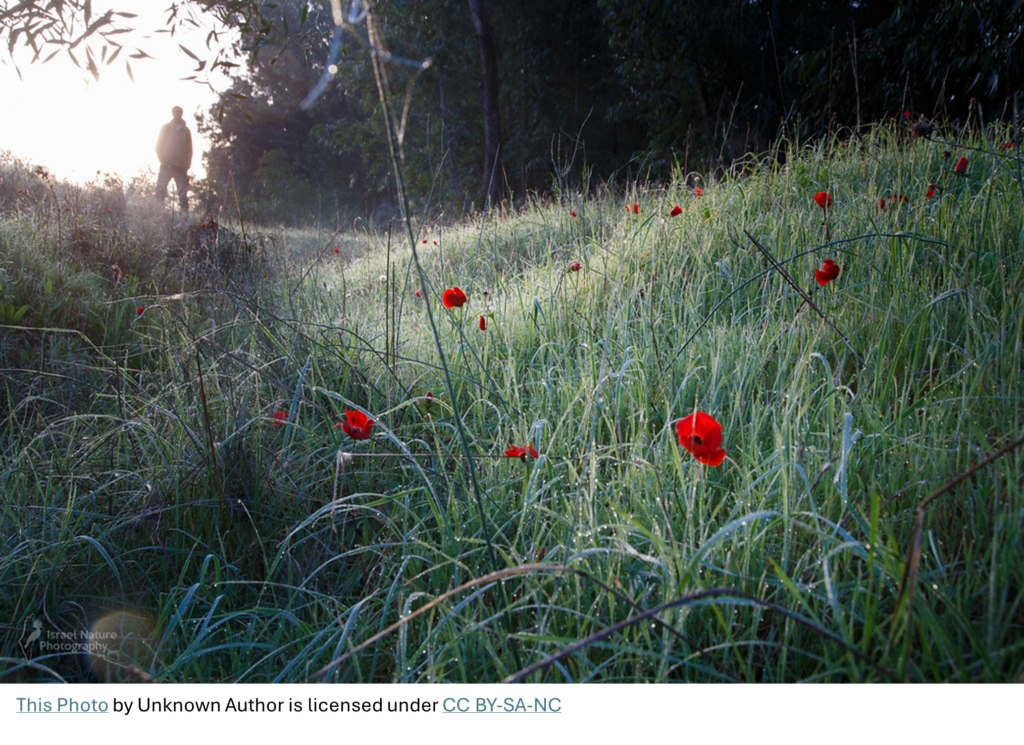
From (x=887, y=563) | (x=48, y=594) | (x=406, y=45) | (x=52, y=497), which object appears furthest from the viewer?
(x=406, y=45)

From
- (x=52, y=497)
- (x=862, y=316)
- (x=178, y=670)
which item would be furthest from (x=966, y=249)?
(x=52, y=497)

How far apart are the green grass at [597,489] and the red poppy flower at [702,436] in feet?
0.31

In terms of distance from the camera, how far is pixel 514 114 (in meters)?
14.7

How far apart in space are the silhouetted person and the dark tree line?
1.86 meters

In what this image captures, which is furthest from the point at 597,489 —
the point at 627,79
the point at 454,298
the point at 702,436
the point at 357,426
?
the point at 627,79

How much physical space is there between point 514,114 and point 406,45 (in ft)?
10.6

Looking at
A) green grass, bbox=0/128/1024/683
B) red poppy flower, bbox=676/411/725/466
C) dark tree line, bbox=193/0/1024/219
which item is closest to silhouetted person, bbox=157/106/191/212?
dark tree line, bbox=193/0/1024/219

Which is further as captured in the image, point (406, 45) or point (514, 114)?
point (514, 114)

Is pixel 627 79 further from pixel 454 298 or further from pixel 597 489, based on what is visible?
pixel 597 489

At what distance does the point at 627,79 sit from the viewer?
11.2 metres

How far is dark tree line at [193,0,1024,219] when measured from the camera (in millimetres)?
4938

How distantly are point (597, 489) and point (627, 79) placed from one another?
40.3ft

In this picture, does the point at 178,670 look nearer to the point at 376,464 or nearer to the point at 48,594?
the point at 48,594

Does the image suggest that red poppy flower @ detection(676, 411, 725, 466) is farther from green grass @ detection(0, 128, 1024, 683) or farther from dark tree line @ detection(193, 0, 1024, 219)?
dark tree line @ detection(193, 0, 1024, 219)
